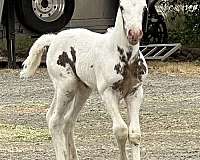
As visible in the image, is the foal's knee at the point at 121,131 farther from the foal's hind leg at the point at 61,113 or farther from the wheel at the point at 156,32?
the wheel at the point at 156,32

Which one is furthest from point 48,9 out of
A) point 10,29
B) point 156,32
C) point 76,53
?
point 76,53

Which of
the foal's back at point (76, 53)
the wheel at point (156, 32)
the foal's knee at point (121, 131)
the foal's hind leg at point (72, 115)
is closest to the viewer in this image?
the foal's knee at point (121, 131)

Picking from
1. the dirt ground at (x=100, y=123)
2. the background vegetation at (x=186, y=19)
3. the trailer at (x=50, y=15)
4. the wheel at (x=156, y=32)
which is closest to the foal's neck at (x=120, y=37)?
the dirt ground at (x=100, y=123)

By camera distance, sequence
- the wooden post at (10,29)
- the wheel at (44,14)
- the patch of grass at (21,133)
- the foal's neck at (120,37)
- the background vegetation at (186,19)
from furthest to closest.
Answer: the background vegetation at (186,19), the wooden post at (10,29), the wheel at (44,14), the patch of grass at (21,133), the foal's neck at (120,37)

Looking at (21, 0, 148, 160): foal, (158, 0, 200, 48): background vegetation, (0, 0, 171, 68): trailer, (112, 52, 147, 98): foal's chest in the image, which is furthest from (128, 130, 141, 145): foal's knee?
(158, 0, 200, 48): background vegetation

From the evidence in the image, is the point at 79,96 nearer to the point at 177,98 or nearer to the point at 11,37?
the point at 177,98

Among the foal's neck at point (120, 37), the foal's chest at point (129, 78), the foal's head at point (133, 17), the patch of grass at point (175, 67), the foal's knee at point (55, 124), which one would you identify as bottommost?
the patch of grass at point (175, 67)

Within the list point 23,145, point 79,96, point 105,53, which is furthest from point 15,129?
point 105,53

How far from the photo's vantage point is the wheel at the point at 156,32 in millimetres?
19219

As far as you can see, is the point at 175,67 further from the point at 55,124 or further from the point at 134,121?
the point at 134,121

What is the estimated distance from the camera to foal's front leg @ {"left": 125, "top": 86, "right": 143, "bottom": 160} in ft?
21.2

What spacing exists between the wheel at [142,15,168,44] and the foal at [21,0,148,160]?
454 inches

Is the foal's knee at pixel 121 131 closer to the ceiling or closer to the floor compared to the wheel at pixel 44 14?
closer to the ceiling

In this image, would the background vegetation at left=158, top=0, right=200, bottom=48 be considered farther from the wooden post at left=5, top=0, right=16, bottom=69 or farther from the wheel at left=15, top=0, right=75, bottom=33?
the wooden post at left=5, top=0, right=16, bottom=69
